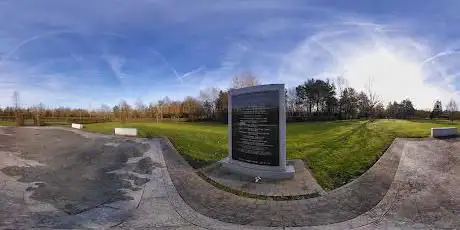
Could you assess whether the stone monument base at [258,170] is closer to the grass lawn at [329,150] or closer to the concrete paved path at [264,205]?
the grass lawn at [329,150]

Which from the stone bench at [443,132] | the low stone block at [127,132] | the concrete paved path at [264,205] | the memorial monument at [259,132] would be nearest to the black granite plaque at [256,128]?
the memorial monument at [259,132]

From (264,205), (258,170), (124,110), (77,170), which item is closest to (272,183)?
(258,170)

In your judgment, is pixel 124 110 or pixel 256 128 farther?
pixel 124 110

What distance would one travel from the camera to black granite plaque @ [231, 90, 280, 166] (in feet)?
41.9

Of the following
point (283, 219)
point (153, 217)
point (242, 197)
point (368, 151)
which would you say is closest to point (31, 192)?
point (153, 217)

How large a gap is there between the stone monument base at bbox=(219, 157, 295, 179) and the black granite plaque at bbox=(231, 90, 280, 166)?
216 millimetres

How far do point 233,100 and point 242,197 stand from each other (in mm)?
5007

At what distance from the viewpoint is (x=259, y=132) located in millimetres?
13289

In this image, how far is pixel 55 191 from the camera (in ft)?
36.0

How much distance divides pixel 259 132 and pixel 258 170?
58.1 inches

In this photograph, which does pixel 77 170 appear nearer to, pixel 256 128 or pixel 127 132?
pixel 256 128

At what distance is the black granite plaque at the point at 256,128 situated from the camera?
12781 mm

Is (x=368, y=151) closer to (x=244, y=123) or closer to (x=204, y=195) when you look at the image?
(x=244, y=123)

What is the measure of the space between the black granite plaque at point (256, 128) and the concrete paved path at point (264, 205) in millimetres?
2371
